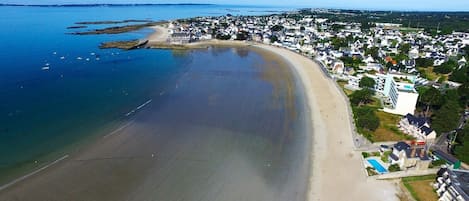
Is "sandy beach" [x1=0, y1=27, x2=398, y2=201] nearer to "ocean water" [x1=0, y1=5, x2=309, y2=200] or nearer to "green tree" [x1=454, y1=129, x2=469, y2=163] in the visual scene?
"ocean water" [x1=0, y1=5, x2=309, y2=200]

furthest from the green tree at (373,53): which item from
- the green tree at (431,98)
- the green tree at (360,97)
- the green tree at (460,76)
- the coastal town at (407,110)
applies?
the green tree at (360,97)

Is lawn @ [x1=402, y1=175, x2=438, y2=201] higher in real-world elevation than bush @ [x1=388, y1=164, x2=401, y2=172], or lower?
lower

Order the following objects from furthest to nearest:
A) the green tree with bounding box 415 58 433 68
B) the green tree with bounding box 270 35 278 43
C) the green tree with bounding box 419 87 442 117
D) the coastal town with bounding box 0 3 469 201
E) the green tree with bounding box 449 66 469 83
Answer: the green tree with bounding box 270 35 278 43 → the green tree with bounding box 415 58 433 68 → the green tree with bounding box 449 66 469 83 → the green tree with bounding box 419 87 442 117 → the coastal town with bounding box 0 3 469 201

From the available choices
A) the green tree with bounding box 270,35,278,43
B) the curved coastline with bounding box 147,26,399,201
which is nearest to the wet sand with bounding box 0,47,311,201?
the curved coastline with bounding box 147,26,399,201

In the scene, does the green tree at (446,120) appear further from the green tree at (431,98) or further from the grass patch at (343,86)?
the grass patch at (343,86)

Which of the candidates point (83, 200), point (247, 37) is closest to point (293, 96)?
point (83, 200)

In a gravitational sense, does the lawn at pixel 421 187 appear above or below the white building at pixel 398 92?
below

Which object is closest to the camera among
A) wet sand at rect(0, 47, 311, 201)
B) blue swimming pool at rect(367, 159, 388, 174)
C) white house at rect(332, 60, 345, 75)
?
wet sand at rect(0, 47, 311, 201)
